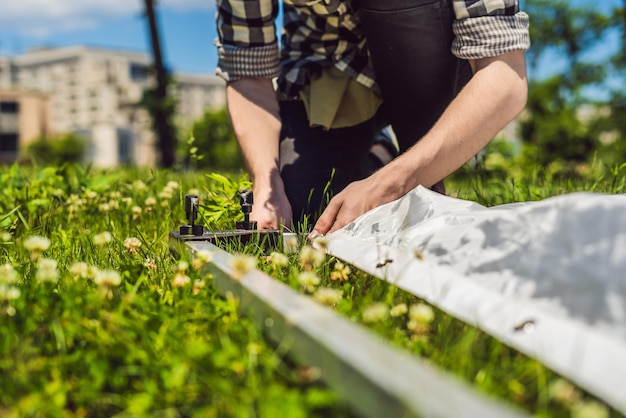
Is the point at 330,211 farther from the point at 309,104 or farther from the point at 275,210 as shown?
the point at 309,104

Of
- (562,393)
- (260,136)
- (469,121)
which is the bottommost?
(562,393)

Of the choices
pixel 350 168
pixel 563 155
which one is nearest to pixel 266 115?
pixel 350 168

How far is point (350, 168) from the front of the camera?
3.16 metres

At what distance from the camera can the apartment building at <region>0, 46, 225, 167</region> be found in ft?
276

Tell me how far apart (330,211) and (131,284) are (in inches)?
29.8

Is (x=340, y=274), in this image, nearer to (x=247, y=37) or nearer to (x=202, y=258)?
(x=202, y=258)

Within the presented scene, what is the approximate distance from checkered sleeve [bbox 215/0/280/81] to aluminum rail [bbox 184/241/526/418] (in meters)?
1.88

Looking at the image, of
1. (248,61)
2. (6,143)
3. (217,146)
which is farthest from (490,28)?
(6,143)

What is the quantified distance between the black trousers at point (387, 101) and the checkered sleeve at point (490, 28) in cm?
24

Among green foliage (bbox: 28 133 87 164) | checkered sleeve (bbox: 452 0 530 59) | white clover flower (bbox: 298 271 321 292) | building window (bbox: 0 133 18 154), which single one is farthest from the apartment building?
white clover flower (bbox: 298 271 321 292)

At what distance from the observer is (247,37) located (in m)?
2.86

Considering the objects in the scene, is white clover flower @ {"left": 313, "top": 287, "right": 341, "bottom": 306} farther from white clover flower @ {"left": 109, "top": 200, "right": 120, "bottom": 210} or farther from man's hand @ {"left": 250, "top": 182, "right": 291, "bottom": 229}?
white clover flower @ {"left": 109, "top": 200, "right": 120, "bottom": 210}

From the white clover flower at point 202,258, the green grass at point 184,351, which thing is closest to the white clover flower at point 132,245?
the green grass at point 184,351

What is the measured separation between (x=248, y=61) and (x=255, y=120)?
28 centimetres
